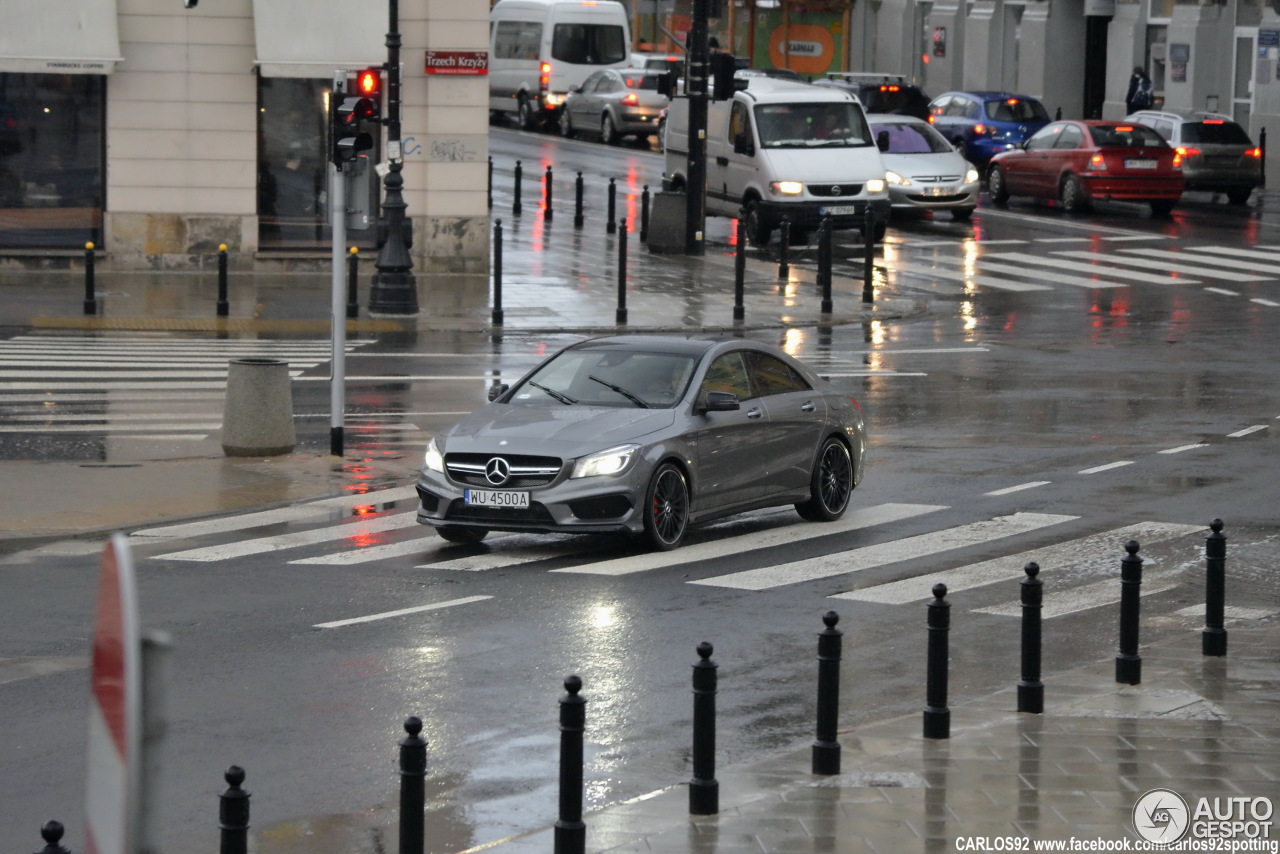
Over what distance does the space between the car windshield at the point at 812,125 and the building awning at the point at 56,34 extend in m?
10.7

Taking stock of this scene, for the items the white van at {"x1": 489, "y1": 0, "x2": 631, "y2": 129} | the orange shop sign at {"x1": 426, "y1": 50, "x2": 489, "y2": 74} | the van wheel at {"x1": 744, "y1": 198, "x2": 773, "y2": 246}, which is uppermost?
the white van at {"x1": 489, "y1": 0, "x2": 631, "y2": 129}

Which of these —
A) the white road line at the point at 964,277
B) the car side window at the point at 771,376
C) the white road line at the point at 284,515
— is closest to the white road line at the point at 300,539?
the white road line at the point at 284,515

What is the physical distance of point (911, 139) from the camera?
1473 inches

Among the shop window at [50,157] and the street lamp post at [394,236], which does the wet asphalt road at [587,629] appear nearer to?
the street lamp post at [394,236]

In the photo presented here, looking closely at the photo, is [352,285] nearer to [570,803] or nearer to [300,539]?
[300,539]

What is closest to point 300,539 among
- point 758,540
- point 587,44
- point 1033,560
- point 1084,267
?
point 758,540

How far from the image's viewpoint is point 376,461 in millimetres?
16906

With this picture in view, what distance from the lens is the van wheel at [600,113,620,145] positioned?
53.0 metres

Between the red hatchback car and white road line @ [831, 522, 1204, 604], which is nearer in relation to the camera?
white road line @ [831, 522, 1204, 604]

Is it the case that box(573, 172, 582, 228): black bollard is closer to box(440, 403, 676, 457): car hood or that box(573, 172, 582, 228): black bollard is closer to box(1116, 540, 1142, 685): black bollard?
box(440, 403, 676, 457): car hood

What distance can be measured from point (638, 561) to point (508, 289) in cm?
1587

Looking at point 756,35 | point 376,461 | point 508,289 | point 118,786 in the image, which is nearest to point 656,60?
point 756,35

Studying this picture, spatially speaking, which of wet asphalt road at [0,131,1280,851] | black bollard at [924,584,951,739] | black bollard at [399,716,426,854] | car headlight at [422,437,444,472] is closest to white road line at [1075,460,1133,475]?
wet asphalt road at [0,131,1280,851]

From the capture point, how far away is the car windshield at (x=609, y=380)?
13961mm
